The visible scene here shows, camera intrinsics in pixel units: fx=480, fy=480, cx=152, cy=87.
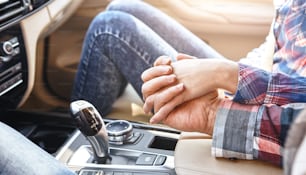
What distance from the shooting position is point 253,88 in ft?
2.34

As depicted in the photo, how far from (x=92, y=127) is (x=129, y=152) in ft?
0.40

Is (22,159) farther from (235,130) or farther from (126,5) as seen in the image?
(126,5)

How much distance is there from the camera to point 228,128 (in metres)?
0.70

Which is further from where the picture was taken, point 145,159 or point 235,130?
point 145,159

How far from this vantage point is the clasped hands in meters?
0.77

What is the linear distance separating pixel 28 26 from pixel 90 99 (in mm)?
229

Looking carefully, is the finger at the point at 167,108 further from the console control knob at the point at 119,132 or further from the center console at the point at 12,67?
the center console at the point at 12,67

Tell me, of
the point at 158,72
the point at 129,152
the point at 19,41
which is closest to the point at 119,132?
the point at 129,152

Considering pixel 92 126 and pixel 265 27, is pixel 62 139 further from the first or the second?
pixel 265 27

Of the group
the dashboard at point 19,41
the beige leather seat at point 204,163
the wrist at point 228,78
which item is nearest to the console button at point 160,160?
the beige leather seat at point 204,163

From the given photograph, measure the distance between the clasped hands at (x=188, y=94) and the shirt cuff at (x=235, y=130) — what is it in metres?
0.04

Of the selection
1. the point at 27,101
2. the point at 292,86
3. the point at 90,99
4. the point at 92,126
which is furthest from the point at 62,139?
the point at 292,86

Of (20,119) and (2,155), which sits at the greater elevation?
(2,155)

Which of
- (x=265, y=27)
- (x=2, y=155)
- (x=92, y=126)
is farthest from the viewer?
(x=265, y=27)
